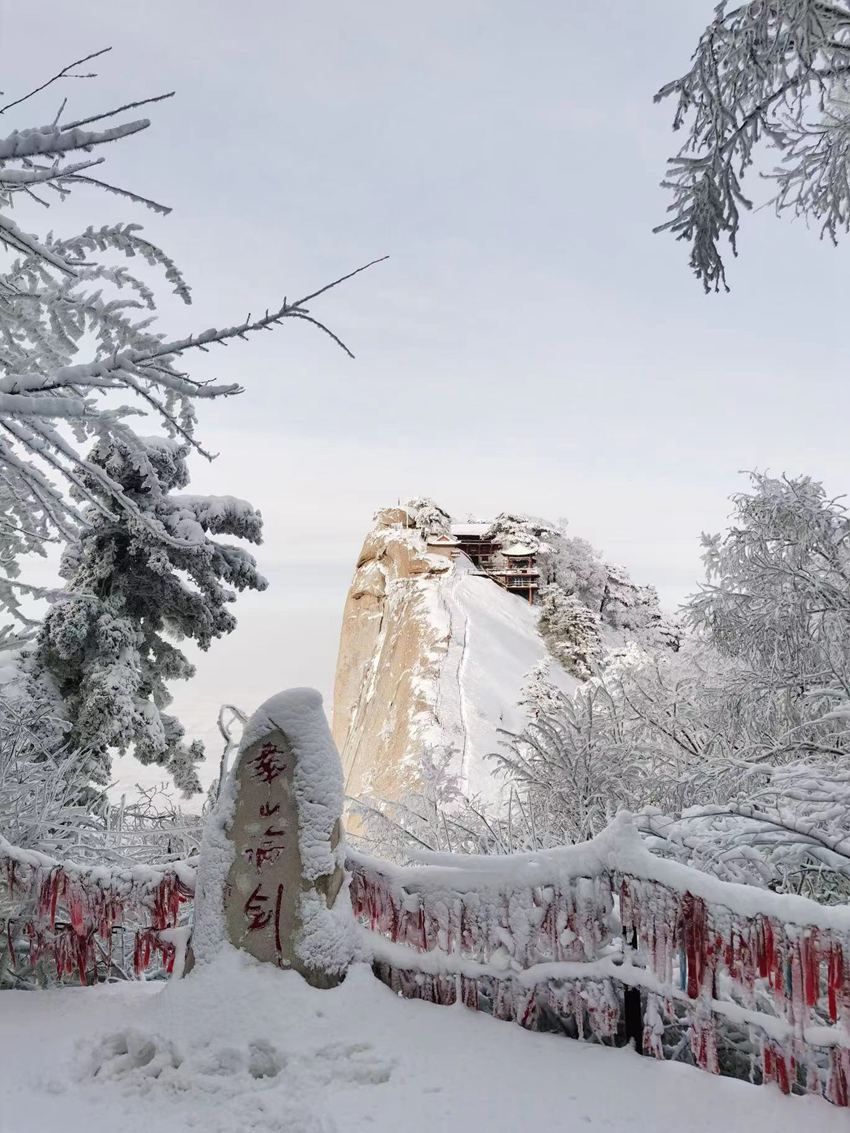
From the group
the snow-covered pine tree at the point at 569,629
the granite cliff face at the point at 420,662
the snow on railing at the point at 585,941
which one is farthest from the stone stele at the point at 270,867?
the snow-covered pine tree at the point at 569,629

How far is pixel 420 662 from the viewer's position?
90.0 feet

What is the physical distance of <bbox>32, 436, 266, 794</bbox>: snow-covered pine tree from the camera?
10.3m

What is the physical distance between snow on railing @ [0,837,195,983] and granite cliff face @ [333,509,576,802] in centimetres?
1668

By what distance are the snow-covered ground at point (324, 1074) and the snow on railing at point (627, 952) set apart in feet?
0.43

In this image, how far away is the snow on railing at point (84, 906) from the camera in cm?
497

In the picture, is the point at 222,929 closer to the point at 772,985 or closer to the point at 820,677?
the point at 772,985

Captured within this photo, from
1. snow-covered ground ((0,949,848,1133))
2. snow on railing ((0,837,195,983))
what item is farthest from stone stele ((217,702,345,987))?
snow on railing ((0,837,195,983))

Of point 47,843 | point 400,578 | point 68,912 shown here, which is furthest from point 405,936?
point 400,578

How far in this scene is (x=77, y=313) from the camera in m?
5.48

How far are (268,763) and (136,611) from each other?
7514mm

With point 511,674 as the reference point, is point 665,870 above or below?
below

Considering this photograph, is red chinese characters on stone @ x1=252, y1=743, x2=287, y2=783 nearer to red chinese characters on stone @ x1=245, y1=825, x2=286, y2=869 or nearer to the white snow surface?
red chinese characters on stone @ x1=245, y1=825, x2=286, y2=869

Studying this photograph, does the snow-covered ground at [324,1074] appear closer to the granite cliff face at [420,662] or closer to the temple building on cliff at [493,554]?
the granite cliff face at [420,662]

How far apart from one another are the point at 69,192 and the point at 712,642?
10.2m
